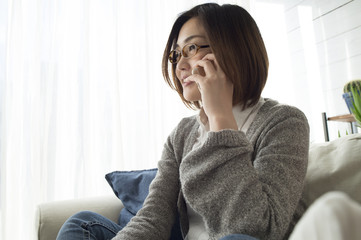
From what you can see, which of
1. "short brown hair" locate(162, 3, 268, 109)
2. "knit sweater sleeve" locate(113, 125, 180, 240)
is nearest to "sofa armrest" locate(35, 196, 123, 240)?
"knit sweater sleeve" locate(113, 125, 180, 240)

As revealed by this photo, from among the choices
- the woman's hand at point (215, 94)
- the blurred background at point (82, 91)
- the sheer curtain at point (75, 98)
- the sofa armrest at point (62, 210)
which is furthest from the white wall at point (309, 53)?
the woman's hand at point (215, 94)

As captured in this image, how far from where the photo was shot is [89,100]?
2129mm

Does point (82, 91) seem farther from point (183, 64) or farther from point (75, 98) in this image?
point (183, 64)

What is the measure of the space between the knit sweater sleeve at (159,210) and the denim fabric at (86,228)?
109mm

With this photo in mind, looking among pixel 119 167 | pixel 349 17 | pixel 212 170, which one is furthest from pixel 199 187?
pixel 349 17

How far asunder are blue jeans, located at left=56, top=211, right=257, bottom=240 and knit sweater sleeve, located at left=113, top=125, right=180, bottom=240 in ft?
0.36

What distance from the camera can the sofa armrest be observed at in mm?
1137

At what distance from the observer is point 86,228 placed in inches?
36.6

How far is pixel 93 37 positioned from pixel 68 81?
14.7 inches

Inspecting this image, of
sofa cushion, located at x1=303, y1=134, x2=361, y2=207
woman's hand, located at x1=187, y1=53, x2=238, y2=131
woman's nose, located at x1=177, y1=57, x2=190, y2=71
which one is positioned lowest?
sofa cushion, located at x1=303, y1=134, x2=361, y2=207

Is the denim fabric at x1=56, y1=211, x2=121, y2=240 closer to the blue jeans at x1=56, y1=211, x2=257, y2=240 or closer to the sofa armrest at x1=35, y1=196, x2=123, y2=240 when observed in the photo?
the blue jeans at x1=56, y1=211, x2=257, y2=240

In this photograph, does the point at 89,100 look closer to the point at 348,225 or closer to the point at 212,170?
the point at 212,170

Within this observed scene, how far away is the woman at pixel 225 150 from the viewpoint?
68 centimetres

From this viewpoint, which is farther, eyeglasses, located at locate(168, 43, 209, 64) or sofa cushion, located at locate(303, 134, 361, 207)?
eyeglasses, located at locate(168, 43, 209, 64)
